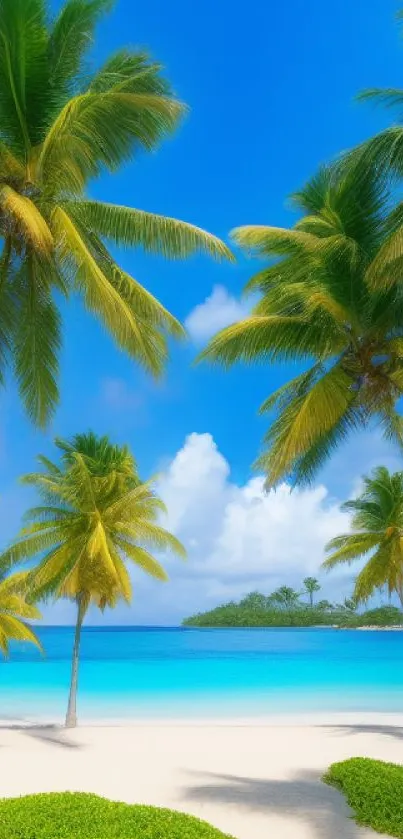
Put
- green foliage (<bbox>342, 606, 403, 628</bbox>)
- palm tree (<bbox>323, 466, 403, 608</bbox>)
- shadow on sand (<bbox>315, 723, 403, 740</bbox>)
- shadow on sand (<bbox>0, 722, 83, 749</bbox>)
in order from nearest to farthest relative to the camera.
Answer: shadow on sand (<bbox>0, 722, 83, 749</bbox>), shadow on sand (<bbox>315, 723, 403, 740</bbox>), palm tree (<bbox>323, 466, 403, 608</bbox>), green foliage (<bbox>342, 606, 403, 628</bbox>)

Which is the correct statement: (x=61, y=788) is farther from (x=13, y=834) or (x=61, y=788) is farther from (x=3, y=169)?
(x=3, y=169)

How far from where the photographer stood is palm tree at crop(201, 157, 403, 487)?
34.3 ft

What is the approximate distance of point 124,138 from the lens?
984cm

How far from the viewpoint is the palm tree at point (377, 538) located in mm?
21578

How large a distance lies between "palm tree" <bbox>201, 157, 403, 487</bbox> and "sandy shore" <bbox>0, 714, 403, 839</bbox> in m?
4.50

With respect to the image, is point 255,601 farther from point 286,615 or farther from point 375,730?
point 375,730

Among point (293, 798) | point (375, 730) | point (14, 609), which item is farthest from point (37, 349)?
point (375, 730)

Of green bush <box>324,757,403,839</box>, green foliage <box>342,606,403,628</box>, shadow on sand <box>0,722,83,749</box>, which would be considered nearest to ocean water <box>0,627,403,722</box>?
shadow on sand <box>0,722,83,749</box>

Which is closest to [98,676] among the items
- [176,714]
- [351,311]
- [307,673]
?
[307,673]

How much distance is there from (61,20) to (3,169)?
7.47 ft

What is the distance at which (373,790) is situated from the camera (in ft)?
29.3

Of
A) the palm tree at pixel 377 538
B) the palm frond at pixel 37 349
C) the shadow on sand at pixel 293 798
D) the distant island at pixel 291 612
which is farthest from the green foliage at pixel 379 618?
the palm frond at pixel 37 349

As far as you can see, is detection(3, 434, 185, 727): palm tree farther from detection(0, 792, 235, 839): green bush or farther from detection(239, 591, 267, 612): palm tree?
detection(239, 591, 267, 612): palm tree

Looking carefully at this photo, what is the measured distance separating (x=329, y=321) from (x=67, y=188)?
169 inches
